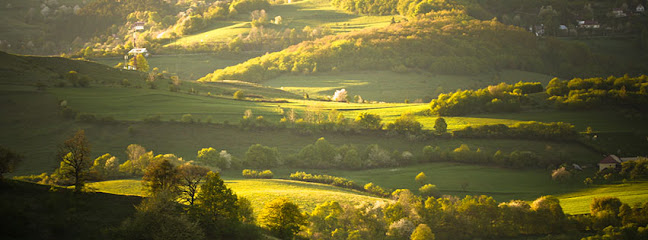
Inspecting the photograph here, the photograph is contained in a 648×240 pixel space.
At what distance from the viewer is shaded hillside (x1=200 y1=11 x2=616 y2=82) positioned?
163m

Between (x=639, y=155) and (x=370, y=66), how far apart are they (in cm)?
9207

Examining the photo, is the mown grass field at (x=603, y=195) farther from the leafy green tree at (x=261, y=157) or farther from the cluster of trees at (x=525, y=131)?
the leafy green tree at (x=261, y=157)

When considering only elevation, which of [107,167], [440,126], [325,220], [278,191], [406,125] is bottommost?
[278,191]

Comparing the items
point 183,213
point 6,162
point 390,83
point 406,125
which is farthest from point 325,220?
point 390,83

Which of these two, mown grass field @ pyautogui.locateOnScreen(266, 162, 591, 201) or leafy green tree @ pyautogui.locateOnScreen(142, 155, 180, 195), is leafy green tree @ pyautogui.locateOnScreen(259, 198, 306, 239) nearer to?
leafy green tree @ pyautogui.locateOnScreen(142, 155, 180, 195)

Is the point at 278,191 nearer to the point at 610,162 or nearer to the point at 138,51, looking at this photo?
the point at 610,162

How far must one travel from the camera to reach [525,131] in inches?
3290

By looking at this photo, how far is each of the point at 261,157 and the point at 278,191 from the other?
16.6 m

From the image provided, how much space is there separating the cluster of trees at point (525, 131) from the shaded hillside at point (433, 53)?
75.2 meters

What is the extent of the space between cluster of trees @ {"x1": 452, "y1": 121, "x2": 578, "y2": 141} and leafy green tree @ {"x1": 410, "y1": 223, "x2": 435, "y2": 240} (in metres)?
39.1

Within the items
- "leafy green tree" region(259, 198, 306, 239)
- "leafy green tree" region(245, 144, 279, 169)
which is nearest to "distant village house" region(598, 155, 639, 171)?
"leafy green tree" region(245, 144, 279, 169)

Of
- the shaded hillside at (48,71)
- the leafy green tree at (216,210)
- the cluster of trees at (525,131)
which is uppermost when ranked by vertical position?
the shaded hillside at (48,71)

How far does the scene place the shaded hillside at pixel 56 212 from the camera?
30750mm

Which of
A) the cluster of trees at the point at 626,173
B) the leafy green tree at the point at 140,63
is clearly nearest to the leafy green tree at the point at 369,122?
the cluster of trees at the point at 626,173
